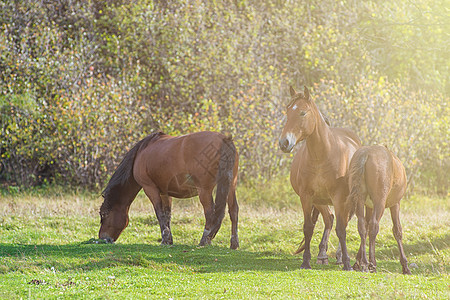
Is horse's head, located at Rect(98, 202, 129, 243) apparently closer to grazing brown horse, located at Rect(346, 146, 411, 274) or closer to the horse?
the horse

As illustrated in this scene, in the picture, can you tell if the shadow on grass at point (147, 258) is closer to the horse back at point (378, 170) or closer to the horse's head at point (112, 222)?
the horse's head at point (112, 222)

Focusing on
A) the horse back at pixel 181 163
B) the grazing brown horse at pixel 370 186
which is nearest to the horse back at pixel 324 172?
the grazing brown horse at pixel 370 186

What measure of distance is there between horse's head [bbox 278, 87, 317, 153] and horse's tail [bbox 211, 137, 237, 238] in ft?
7.88

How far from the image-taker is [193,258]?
995 centimetres

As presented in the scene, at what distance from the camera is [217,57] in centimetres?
2206

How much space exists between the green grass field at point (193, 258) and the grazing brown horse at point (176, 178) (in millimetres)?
660

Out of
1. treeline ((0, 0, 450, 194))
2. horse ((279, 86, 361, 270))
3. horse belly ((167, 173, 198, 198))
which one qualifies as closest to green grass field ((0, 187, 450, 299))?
horse ((279, 86, 361, 270))

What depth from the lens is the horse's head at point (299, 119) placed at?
886 cm

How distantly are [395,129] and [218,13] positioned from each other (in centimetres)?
838

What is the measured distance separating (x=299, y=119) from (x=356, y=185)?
130cm

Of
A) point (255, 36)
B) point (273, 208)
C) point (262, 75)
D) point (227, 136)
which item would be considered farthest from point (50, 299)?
point (255, 36)

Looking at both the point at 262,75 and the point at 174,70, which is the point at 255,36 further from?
the point at 174,70

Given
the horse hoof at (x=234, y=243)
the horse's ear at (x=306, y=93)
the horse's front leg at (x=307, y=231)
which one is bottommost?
the horse hoof at (x=234, y=243)

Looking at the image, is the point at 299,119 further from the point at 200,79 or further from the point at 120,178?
the point at 200,79
